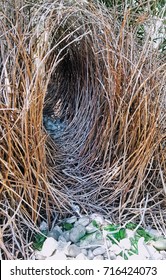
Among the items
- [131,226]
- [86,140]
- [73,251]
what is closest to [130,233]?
[131,226]

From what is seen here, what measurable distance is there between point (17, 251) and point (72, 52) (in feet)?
3.03

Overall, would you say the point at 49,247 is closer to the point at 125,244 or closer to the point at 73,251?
the point at 73,251

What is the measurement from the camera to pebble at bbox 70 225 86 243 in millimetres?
680

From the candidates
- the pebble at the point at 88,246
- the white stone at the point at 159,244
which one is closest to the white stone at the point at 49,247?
the pebble at the point at 88,246

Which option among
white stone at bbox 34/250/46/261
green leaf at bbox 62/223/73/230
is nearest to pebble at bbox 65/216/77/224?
green leaf at bbox 62/223/73/230

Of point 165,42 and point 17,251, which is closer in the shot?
point 17,251

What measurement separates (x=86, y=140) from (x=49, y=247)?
1.59ft

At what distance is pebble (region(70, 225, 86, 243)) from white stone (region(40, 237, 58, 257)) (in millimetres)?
41

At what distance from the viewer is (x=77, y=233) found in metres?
0.68

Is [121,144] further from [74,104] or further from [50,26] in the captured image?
[74,104]

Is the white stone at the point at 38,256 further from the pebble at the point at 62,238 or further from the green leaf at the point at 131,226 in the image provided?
the green leaf at the point at 131,226

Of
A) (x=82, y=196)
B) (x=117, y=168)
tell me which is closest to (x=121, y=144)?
(x=117, y=168)

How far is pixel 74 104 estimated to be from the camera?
4.65 feet
